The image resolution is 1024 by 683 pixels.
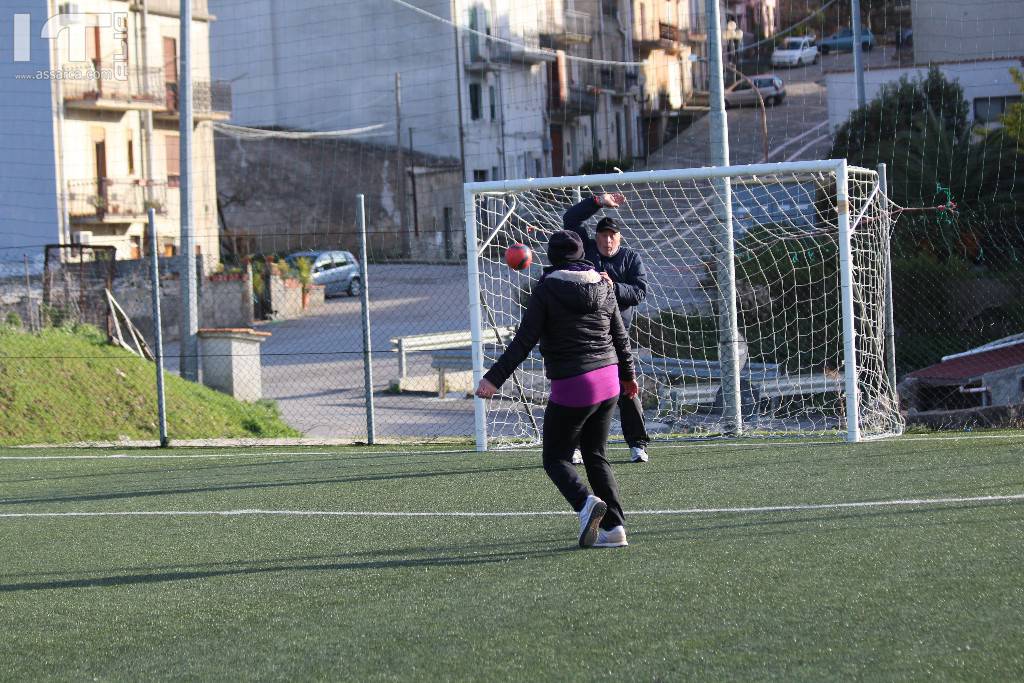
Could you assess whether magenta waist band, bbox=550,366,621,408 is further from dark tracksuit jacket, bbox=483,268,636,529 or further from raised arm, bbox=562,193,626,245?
raised arm, bbox=562,193,626,245

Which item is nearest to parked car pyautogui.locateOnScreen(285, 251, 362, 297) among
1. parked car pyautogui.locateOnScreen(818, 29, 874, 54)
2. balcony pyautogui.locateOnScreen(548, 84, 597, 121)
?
balcony pyautogui.locateOnScreen(548, 84, 597, 121)

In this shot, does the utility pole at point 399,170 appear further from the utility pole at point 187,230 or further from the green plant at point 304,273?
the utility pole at point 187,230

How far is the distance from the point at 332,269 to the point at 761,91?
42.7 feet

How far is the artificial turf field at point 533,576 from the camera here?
A: 4.73m

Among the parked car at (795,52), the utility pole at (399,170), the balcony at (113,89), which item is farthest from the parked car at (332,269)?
the parked car at (795,52)

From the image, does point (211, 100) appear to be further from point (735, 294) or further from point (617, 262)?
point (617, 262)

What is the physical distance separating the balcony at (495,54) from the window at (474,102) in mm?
524

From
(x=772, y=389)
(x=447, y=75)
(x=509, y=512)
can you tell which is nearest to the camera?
(x=509, y=512)

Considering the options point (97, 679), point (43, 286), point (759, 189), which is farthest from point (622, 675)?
point (43, 286)

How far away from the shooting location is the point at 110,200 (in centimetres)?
3403

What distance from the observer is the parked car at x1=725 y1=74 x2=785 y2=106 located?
112 ft

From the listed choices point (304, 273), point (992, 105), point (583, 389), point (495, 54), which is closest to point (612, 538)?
point (583, 389)

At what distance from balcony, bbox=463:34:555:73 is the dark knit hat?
2546 centimetres

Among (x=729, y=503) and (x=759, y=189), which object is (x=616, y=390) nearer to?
(x=729, y=503)
